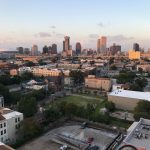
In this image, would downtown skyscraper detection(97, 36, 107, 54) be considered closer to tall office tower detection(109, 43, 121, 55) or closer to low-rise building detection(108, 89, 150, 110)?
tall office tower detection(109, 43, 121, 55)

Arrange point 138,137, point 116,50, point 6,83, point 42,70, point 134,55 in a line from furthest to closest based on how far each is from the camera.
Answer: point 116,50
point 134,55
point 42,70
point 6,83
point 138,137

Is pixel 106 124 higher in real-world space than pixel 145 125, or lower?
lower

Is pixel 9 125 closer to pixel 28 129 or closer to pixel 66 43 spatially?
pixel 28 129

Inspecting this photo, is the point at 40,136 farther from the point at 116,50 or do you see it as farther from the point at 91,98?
the point at 116,50

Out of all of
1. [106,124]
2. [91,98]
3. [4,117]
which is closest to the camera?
[4,117]

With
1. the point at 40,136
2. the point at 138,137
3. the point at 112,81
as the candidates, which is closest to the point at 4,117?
the point at 40,136

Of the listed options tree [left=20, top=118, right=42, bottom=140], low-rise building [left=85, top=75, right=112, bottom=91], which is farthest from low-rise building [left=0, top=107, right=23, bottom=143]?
low-rise building [left=85, top=75, right=112, bottom=91]

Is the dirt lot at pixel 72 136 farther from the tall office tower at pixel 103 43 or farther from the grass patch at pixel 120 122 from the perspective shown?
the tall office tower at pixel 103 43

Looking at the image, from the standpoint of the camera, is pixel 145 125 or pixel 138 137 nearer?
pixel 138 137
